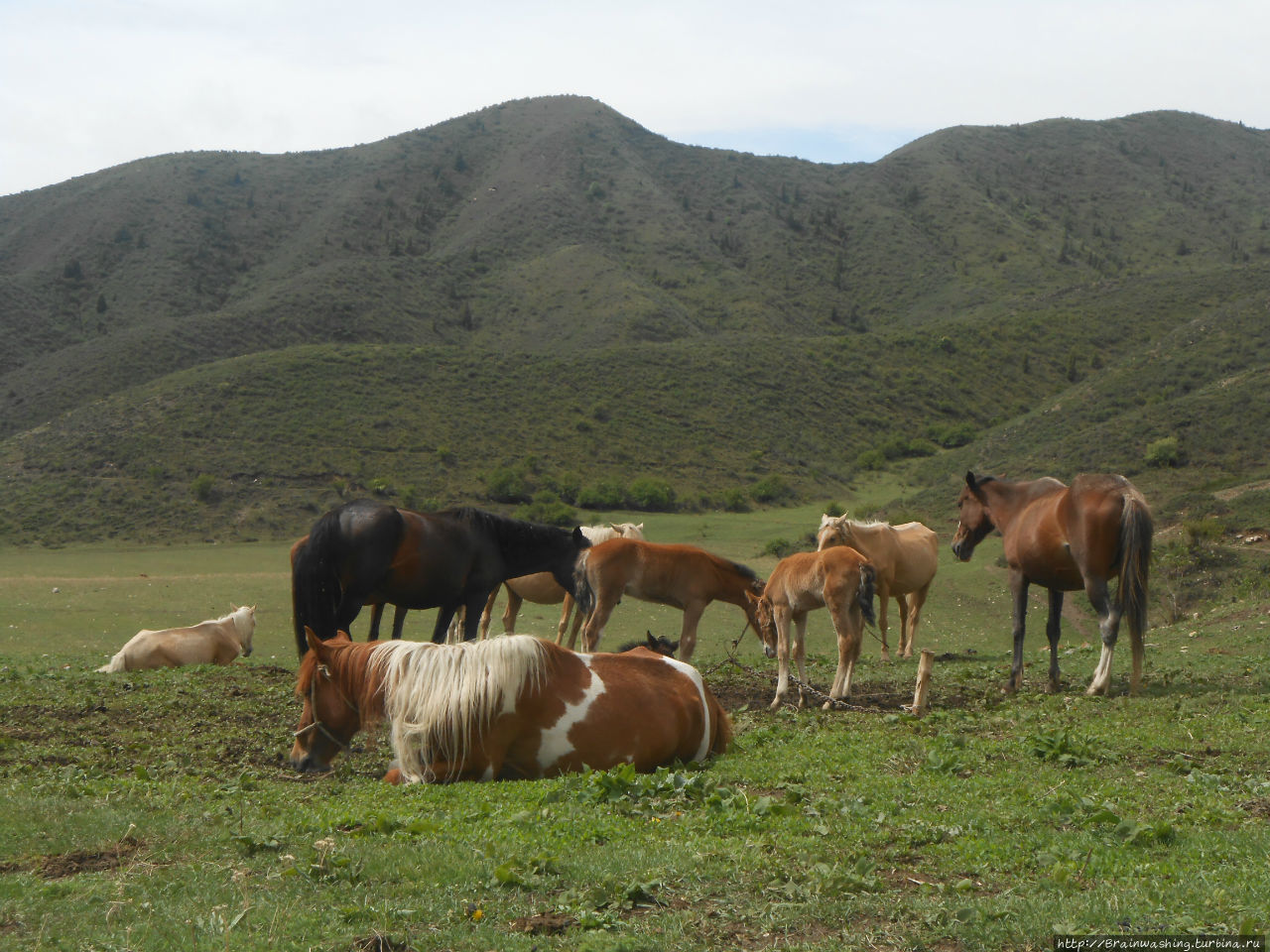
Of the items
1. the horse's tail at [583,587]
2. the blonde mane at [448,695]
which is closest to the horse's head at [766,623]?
the horse's tail at [583,587]

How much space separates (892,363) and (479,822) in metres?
74.8

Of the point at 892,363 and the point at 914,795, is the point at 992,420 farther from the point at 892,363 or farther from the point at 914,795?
the point at 914,795

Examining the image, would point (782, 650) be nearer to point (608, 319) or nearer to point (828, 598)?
point (828, 598)

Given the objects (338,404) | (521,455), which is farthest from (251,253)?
(521,455)

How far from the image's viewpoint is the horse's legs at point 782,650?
37.3ft

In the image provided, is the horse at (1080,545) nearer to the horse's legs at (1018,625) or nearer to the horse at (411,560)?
the horse's legs at (1018,625)

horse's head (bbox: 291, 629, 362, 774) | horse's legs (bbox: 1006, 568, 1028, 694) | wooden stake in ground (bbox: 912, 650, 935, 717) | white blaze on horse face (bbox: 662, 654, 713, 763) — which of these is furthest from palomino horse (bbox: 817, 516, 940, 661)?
horse's head (bbox: 291, 629, 362, 774)

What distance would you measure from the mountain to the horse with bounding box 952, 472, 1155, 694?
24804 mm

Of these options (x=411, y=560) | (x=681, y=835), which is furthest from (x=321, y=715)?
(x=411, y=560)

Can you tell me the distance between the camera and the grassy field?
174 inches

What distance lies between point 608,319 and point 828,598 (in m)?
81.1

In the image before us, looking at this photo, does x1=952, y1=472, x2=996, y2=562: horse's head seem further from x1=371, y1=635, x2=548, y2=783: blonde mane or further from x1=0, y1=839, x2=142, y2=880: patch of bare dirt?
x1=0, y1=839, x2=142, y2=880: patch of bare dirt

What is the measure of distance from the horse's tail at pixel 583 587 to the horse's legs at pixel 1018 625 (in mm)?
5300

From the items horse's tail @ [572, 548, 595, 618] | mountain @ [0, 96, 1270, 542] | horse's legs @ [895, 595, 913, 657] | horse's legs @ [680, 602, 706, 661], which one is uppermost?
mountain @ [0, 96, 1270, 542]
